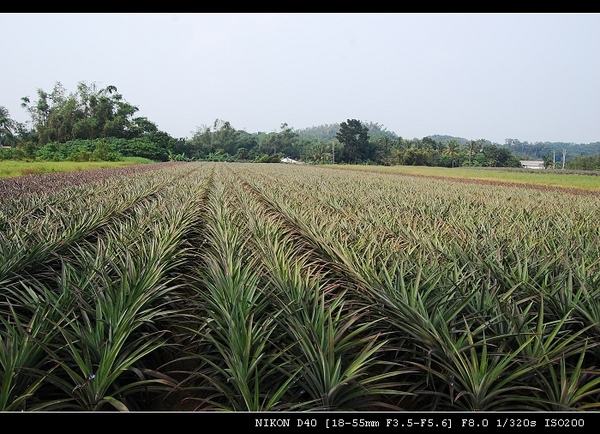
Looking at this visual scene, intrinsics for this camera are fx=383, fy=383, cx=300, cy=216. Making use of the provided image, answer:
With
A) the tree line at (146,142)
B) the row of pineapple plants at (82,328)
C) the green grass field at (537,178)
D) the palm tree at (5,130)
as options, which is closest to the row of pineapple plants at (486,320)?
the row of pineapple plants at (82,328)

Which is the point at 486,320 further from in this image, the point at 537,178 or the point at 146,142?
the point at 146,142

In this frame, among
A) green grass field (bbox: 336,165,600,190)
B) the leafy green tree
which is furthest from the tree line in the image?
green grass field (bbox: 336,165,600,190)

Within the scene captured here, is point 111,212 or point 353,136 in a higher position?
point 353,136

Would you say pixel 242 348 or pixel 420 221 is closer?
pixel 242 348

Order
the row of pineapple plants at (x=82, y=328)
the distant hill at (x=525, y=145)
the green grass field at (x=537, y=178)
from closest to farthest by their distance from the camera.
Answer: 1. the row of pineapple plants at (x=82, y=328)
2. the green grass field at (x=537, y=178)
3. the distant hill at (x=525, y=145)

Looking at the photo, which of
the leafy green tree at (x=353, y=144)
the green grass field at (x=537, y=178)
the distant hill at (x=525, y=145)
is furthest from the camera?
the distant hill at (x=525, y=145)

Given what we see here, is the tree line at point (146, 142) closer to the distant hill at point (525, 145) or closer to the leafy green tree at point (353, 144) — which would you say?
the leafy green tree at point (353, 144)

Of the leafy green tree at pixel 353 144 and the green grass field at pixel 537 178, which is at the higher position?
the leafy green tree at pixel 353 144

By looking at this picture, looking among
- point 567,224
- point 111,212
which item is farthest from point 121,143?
point 567,224

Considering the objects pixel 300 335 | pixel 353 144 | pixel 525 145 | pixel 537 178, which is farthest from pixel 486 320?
pixel 525 145

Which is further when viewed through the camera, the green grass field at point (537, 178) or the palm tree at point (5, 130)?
the palm tree at point (5, 130)

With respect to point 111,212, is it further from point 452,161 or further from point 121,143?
point 452,161

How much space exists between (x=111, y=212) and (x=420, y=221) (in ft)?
15.4

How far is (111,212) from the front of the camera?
5.98 meters
